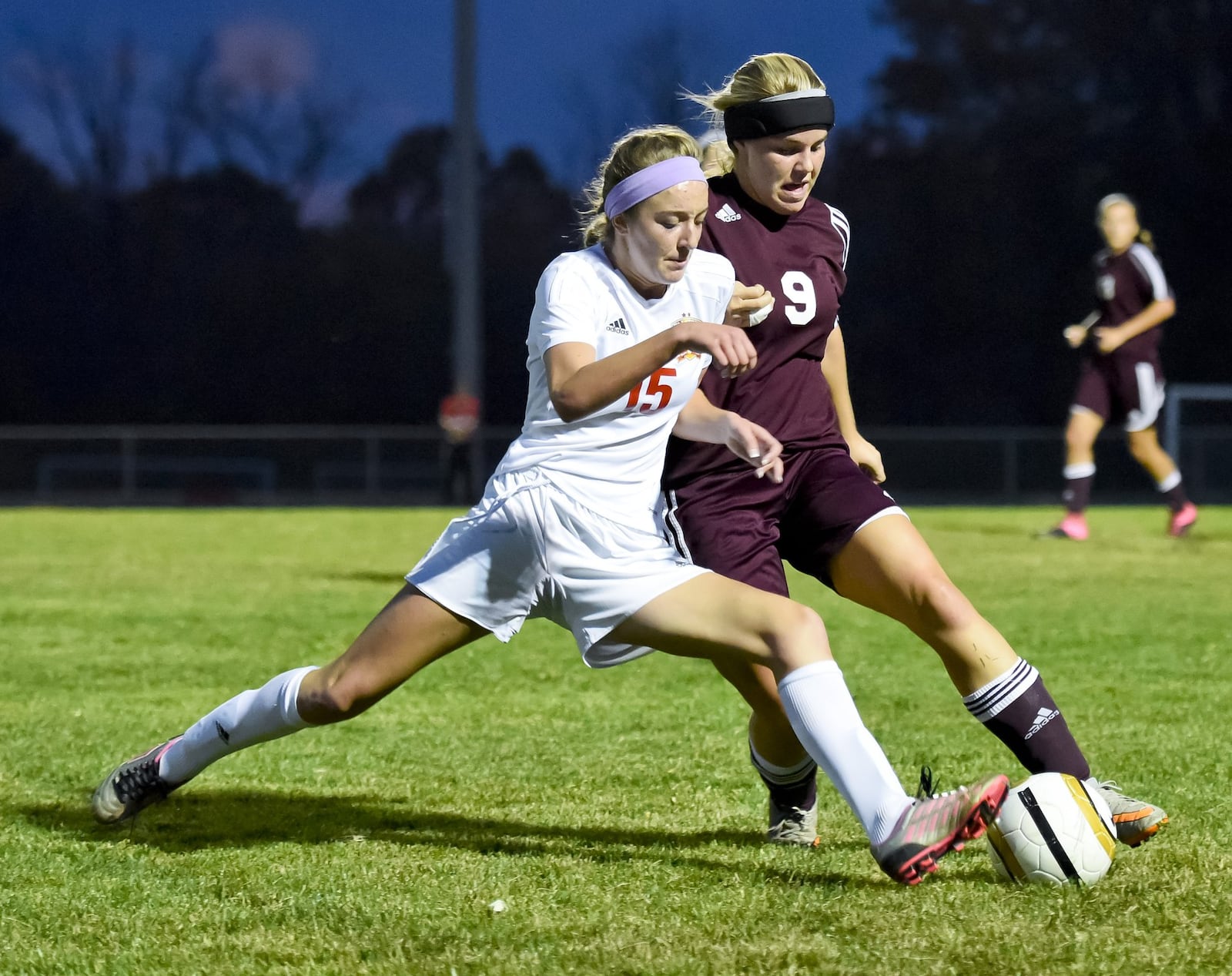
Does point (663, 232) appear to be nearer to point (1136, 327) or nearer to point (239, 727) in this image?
point (239, 727)

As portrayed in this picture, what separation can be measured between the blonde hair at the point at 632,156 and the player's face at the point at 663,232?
0.09 m

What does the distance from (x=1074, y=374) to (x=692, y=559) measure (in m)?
33.9

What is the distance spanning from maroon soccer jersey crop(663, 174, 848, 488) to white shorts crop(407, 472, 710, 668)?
474 mm

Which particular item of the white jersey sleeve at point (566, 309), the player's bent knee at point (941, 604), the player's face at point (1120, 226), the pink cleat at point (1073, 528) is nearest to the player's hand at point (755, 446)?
the white jersey sleeve at point (566, 309)

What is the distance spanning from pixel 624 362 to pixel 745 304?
59 cm

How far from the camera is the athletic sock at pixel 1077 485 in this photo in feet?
43.4

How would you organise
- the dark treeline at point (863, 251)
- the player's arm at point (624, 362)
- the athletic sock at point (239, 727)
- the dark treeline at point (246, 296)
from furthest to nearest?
the dark treeline at point (246, 296), the dark treeline at point (863, 251), the athletic sock at point (239, 727), the player's arm at point (624, 362)

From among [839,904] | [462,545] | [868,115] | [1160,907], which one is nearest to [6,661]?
[462,545]

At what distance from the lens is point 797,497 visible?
4414 mm

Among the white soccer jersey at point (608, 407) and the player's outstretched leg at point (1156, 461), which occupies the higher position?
the white soccer jersey at point (608, 407)

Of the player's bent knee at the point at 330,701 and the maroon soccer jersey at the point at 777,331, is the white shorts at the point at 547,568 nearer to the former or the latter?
the player's bent knee at the point at 330,701

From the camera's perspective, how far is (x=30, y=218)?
1650 inches

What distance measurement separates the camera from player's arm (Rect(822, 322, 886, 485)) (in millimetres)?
4781

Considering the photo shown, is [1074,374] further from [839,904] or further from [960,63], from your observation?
[839,904]
